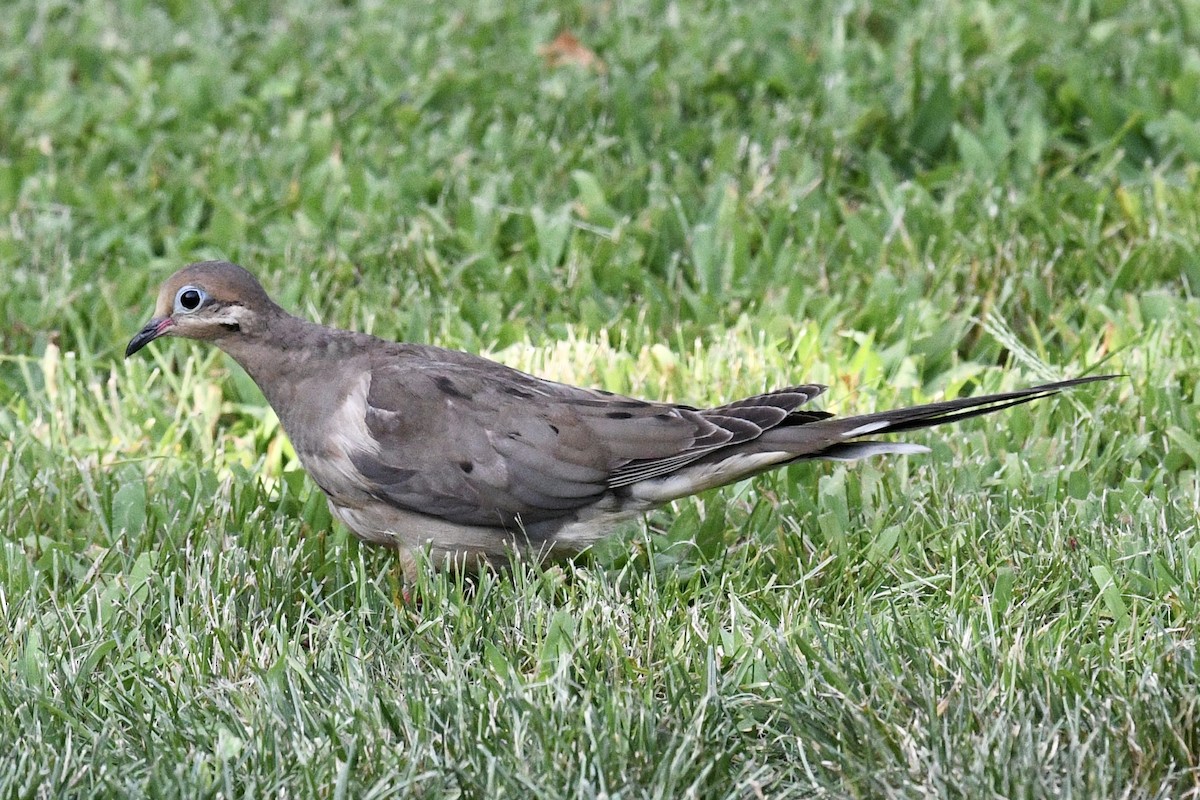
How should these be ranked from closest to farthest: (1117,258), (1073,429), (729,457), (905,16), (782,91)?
(729,457) → (1073,429) → (1117,258) → (782,91) → (905,16)

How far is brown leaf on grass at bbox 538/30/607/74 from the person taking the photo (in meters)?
7.51

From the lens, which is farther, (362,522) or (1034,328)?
(1034,328)

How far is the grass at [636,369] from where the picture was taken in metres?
3.26

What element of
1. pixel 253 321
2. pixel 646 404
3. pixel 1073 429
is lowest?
pixel 1073 429

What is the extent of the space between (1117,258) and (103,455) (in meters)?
3.48

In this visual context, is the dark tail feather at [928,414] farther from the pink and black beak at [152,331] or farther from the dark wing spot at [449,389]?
the pink and black beak at [152,331]

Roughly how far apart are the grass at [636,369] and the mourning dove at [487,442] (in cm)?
19

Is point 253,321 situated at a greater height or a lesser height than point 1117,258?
greater

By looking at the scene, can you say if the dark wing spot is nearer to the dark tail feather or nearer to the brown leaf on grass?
the dark tail feather

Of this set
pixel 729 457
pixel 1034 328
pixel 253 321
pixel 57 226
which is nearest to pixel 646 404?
pixel 729 457

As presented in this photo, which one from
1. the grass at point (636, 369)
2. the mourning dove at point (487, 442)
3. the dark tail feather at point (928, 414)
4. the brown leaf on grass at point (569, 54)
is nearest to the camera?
the grass at point (636, 369)

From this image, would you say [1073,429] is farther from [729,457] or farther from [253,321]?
[253,321]

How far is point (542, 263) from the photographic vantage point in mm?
5957

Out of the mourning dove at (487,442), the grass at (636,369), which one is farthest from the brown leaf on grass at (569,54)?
the mourning dove at (487,442)
